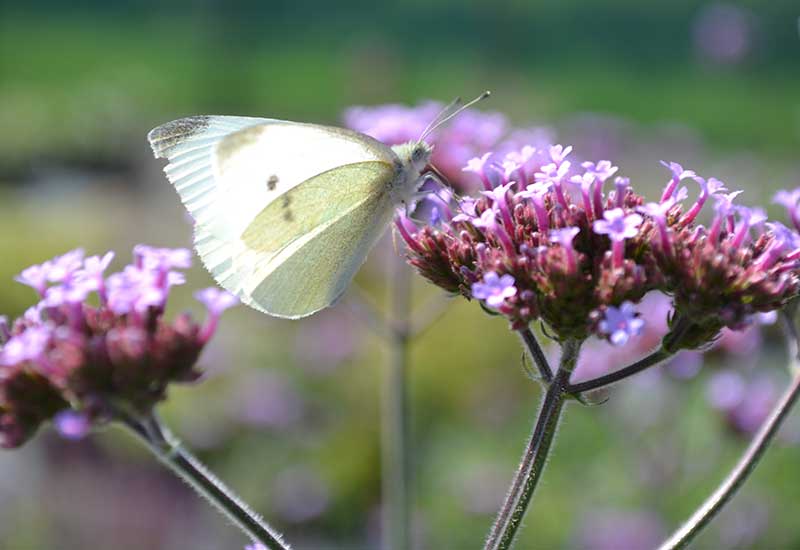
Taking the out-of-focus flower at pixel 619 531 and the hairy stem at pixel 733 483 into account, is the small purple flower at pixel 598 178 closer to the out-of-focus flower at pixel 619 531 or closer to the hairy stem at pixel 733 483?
the hairy stem at pixel 733 483

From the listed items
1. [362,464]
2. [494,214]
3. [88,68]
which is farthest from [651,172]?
[88,68]

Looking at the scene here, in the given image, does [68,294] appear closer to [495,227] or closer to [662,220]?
[495,227]

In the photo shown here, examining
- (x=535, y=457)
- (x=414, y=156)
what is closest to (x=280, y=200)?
(x=414, y=156)

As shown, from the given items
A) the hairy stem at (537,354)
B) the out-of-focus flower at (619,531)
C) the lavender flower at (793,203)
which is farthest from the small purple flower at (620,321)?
the out-of-focus flower at (619,531)

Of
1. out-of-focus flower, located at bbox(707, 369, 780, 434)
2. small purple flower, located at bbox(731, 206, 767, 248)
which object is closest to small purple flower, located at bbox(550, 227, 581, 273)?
small purple flower, located at bbox(731, 206, 767, 248)

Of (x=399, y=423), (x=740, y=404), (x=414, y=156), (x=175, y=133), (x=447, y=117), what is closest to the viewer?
(x=175, y=133)

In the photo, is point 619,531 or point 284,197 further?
point 619,531
